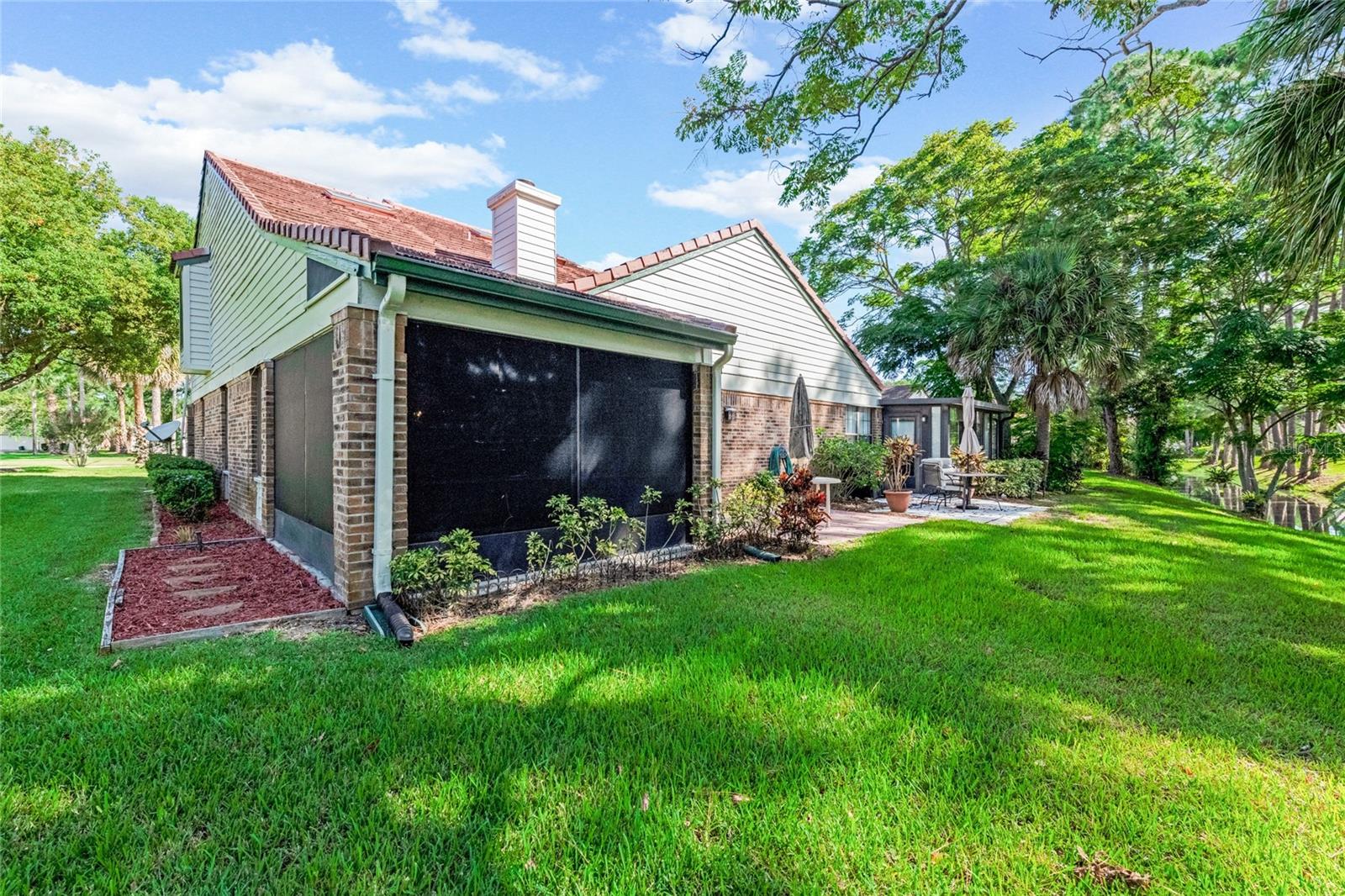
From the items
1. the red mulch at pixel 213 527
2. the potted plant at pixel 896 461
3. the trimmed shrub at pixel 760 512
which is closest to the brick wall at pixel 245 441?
the red mulch at pixel 213 527

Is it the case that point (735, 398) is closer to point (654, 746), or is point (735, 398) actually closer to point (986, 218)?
point (654, 746)

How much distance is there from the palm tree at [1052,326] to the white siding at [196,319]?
1940 cm

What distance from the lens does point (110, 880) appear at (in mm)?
1848

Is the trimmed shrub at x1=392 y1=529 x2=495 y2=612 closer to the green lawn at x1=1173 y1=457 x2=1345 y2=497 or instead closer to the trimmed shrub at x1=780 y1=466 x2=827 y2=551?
the trimmed shrub at x1=780 y1=466 x2=827 y2=551

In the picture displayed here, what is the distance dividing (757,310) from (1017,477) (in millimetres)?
8866

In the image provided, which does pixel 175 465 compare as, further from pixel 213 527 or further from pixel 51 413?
pixel 51 413

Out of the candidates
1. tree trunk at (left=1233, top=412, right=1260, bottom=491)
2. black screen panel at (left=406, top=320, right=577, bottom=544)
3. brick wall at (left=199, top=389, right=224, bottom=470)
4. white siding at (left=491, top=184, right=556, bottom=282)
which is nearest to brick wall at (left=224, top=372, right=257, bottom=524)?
brick wall at (left=199, top=389, right=224, bottom=470)

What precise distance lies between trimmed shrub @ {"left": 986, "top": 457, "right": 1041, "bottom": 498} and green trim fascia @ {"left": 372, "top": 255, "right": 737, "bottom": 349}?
1123cm

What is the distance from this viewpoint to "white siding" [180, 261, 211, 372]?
1143cm

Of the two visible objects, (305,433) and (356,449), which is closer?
(356,449)

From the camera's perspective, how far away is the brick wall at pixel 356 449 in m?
4.58

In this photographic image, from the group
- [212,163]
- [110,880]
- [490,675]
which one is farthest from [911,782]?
[212,163]

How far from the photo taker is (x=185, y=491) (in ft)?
29.0

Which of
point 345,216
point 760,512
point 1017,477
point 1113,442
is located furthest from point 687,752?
point 1113,442
